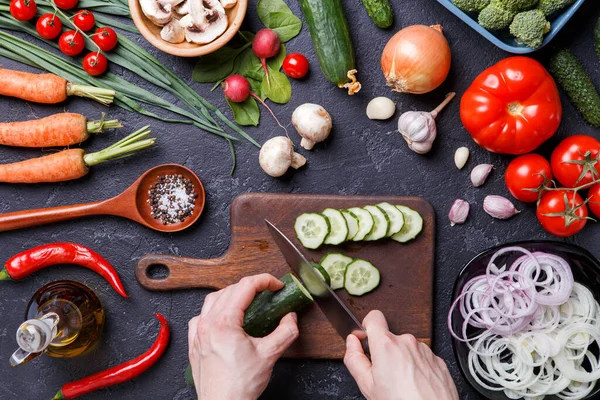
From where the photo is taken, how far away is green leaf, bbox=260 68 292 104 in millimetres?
2855

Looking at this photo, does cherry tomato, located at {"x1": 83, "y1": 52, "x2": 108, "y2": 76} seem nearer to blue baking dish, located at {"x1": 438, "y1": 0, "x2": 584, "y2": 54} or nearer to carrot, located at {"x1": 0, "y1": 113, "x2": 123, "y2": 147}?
carrot, located at {"x1": 0, "y1": 113, "x2": 123, "y2": 147}

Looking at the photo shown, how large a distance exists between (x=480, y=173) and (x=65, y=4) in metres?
2.03

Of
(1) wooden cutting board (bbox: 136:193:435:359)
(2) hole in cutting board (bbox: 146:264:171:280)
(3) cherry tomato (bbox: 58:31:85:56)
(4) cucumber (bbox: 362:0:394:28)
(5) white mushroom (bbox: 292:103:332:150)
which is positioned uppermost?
(4) cucumber (bbox: 362:0:394:28)

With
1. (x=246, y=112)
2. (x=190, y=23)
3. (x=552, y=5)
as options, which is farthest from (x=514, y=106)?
(x=190, y=23)

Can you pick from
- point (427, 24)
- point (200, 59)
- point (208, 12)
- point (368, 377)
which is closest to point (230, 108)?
point (200, 59)

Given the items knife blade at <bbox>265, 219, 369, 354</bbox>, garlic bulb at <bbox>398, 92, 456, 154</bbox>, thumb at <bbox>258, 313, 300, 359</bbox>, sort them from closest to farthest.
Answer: thumb at <bbox>258, 313, 300, 359</bbox>, knife blade at <bbox>265, 219, 369, 354</bbox>, garlic bulb at <bbox>398, 92, 456, 154</bbox>

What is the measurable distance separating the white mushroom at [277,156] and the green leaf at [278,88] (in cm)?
20

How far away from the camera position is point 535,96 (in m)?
2.56

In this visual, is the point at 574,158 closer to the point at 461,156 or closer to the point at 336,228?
the point at 461,156

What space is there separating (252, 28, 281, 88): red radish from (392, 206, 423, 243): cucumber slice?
0.91m

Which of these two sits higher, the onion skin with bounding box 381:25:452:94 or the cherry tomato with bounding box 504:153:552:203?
the onion skin with bounding box 381:25:452:94

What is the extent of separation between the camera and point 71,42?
110 inches

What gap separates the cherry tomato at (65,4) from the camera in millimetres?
2805

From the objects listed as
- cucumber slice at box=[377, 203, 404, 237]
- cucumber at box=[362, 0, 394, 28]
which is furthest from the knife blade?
cucumber at box=[362, 0, 394, 28]
